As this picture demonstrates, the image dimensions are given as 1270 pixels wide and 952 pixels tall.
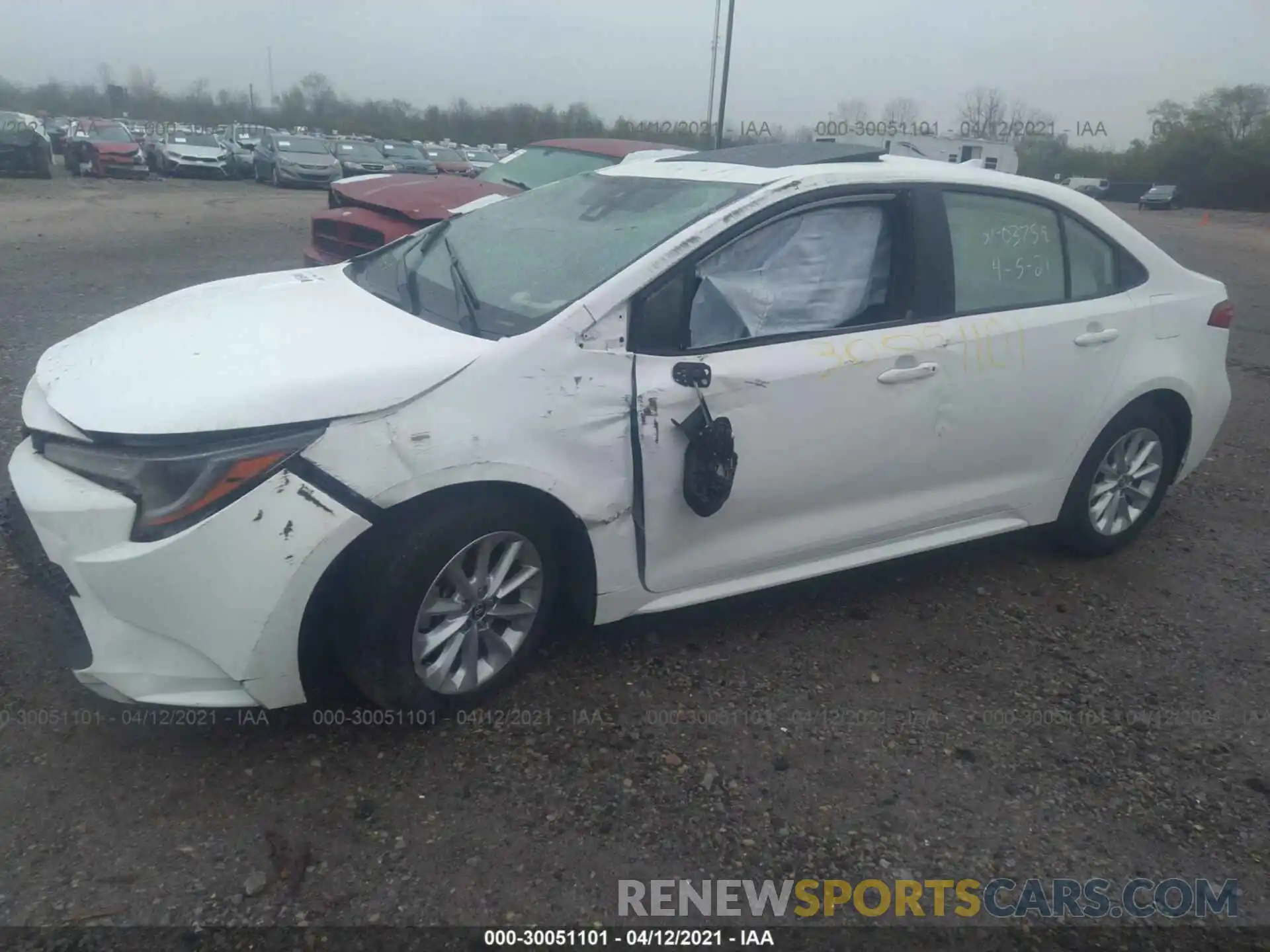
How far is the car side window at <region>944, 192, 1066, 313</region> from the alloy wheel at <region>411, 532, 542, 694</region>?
191 centimetres

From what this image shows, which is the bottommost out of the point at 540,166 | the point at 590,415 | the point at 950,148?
the point at 590,415

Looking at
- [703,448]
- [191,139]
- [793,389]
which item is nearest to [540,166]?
[793,389]

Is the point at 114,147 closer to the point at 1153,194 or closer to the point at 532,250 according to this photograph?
the point at 532,250

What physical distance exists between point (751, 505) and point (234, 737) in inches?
67.7

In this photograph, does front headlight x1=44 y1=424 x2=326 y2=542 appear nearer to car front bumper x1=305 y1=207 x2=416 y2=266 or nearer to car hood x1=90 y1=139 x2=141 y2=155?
car front bumper x1=305 y1=207 x2=416 y2=266

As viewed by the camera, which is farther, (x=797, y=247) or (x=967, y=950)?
(x=797, y=247)

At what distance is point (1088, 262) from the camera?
4102mm

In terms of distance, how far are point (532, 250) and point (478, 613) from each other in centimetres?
134

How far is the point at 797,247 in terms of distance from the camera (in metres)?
3.44

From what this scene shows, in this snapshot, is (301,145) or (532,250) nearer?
(532,250)

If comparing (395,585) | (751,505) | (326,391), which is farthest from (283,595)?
(751,505)

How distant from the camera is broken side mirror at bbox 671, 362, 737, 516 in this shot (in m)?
3.09

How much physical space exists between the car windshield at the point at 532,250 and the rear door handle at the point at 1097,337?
5.09ft

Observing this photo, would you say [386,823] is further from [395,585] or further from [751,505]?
[751,505]
